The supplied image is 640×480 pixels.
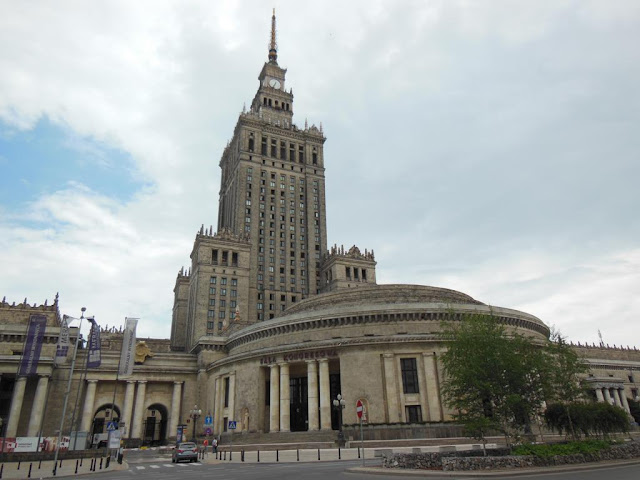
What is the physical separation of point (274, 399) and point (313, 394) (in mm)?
5584

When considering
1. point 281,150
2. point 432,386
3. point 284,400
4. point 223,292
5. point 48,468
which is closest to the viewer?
point 48,468

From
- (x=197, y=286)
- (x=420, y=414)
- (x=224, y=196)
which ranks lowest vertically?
(x=420, y=414)

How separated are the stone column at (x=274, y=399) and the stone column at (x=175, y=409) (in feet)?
79.2

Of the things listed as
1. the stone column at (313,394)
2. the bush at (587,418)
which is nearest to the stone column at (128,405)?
the stone column at (313,394)

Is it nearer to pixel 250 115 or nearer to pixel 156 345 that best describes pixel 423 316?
pixel 156 345

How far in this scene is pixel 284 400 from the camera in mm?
53500

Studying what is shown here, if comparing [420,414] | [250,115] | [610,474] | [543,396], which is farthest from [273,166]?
[610,474]

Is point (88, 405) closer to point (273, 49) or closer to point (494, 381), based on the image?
point (494, 381)

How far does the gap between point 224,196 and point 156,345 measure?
47269 millimetres

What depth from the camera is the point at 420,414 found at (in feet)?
158

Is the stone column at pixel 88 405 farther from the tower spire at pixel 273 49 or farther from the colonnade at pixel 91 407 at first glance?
the tower spire at pixel 273 49

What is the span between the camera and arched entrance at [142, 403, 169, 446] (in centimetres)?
7462

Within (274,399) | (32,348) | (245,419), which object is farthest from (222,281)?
(274,399)

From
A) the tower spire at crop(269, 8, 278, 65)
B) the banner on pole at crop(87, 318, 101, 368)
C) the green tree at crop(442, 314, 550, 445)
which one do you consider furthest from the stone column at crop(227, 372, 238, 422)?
the tower spire at crop(269, 8, 278, 65)
